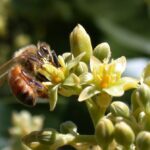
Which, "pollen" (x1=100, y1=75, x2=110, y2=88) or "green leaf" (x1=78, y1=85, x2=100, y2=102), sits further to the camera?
"pollen" (x1=100, y1=75, x2=110, y2=88)

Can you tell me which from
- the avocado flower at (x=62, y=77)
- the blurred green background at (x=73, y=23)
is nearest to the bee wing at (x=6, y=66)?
the avocado flower at (x=62, y=77)

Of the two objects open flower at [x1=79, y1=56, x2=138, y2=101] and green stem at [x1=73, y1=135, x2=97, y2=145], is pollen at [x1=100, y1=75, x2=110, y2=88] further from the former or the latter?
green stem at [x1=73, y1=135, x2=97, y2=145]

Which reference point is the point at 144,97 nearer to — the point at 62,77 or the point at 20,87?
the point at 62,77

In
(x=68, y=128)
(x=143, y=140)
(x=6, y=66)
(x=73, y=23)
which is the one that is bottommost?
(x=143, y=140)

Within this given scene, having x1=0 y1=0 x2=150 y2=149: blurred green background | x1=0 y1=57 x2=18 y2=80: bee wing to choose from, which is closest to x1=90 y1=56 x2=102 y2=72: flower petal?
x1=0 y1=57 x2=18 y2=80: bee wing

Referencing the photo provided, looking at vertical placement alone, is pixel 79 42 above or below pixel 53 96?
above

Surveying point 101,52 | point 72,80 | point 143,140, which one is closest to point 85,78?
point 72,80
